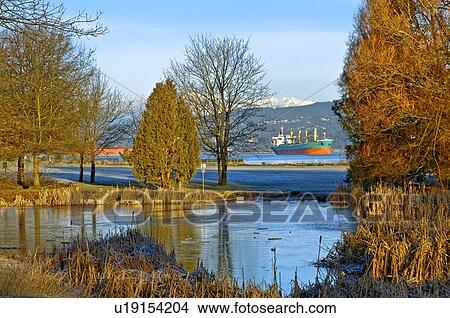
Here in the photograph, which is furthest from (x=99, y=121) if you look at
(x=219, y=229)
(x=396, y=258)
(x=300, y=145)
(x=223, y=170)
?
(x=300, y=145)

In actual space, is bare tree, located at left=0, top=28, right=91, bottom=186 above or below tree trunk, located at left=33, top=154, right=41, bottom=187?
above

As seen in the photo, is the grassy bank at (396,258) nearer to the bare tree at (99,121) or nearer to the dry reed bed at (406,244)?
the dry reed bed at (406,244)

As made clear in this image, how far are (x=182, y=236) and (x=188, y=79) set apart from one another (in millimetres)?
26561

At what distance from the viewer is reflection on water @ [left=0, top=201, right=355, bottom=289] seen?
50.5ft

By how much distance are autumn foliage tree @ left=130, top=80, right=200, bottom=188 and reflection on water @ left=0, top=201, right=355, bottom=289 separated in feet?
13.9

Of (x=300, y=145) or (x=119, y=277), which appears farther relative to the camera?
(x=300, y=145)

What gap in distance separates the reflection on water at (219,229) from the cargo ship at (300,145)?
114m

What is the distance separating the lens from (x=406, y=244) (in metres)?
13.3

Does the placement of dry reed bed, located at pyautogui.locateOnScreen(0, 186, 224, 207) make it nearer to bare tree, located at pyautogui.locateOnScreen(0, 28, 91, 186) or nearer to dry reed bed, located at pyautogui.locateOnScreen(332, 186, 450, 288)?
bare tree, located at pyautogui.locateOnScreen(0, 28, 91, 186)

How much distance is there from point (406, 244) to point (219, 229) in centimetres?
894

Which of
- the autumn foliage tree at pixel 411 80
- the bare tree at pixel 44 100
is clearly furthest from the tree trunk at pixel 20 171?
the autumn foliage tree at pixel 411 80

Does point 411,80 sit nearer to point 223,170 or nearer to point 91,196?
point 91,196

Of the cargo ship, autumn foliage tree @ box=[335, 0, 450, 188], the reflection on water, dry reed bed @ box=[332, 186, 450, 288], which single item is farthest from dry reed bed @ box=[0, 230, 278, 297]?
the cargo ship
